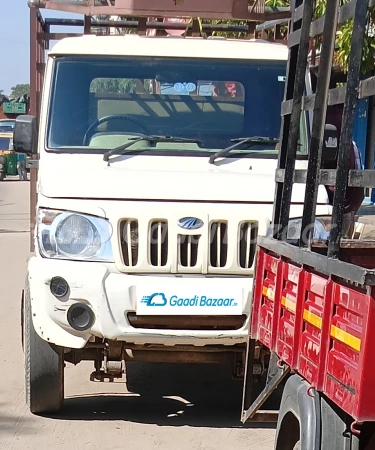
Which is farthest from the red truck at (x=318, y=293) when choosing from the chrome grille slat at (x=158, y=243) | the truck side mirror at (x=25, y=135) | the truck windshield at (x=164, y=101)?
the truck side mirror at (x=25, y=135)

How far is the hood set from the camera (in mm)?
5094

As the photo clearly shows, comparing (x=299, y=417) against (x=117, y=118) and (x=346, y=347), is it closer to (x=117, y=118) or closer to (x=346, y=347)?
(x=346, y=347)

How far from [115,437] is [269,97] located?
2452 mm

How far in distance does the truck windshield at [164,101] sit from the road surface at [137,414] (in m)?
1.70

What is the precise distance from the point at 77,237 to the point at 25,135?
1.27 meters

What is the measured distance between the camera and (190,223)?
198 inches

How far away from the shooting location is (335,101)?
305 cm

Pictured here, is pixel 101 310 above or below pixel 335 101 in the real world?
below

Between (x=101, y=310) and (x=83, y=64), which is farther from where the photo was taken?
(x=83, y=64)

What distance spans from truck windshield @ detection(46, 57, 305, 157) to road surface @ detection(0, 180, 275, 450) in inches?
66.9

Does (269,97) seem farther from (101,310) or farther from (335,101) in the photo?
(335,101)

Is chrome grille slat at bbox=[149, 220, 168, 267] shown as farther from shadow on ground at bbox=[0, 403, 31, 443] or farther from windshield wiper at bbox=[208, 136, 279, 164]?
shadow on ground at bbox=[0, 403, 31, 443]

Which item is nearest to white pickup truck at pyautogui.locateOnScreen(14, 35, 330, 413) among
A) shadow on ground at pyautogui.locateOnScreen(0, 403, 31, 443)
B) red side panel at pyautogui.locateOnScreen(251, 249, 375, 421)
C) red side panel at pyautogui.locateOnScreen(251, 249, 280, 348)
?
shadow on ground at pyautogui.locateOnScreen(0, 403, 31, 443)

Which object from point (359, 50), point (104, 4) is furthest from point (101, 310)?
point (104, 4)
